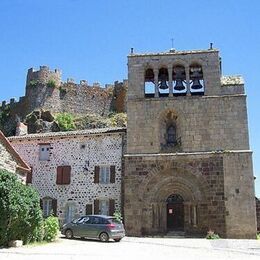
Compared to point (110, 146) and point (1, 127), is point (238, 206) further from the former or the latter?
point (1, 127)

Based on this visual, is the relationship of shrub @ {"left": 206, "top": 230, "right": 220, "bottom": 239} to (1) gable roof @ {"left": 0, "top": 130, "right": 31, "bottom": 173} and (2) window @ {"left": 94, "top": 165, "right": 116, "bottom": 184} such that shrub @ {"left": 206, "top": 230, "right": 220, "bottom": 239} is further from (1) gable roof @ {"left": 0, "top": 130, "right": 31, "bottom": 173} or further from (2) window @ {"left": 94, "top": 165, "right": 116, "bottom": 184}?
(1) gable roof @ {"left": 0, "top": 130, "right": 31, "bottom": 173}

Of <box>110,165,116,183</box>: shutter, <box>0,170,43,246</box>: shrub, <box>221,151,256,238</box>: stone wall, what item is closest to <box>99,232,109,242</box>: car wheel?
<box>0,170,43,246</box>: shrub

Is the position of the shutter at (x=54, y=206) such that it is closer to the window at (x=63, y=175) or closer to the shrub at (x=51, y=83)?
the window at (x=63, y=175)

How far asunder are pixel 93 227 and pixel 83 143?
8.51 meters

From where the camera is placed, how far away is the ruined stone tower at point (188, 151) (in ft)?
80.9

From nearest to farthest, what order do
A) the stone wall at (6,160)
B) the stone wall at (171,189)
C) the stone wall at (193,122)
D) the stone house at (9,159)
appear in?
1. the stone wall at (6,160)
2. the stone house at (9,159)
3. the stone wall at (171,189)
4. the stone wall at (193,122)

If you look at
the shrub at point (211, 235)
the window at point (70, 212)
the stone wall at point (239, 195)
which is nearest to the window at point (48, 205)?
the window at point (70, 212)

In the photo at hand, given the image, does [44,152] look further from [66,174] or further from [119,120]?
[119,120]

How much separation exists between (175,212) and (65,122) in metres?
21.0

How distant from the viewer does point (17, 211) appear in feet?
51.6

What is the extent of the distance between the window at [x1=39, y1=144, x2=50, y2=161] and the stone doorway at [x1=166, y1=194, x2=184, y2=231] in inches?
350

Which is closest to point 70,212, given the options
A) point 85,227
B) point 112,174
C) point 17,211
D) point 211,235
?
point 112,174

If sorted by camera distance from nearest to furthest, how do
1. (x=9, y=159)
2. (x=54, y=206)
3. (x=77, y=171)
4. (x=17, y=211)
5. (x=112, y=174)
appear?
(x=17, y=211)
(x=9, y=159)
(x=112, y=174)
(x=54, y=206)
(x=77, y=171)

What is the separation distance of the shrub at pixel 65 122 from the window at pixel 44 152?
14.5 meters
